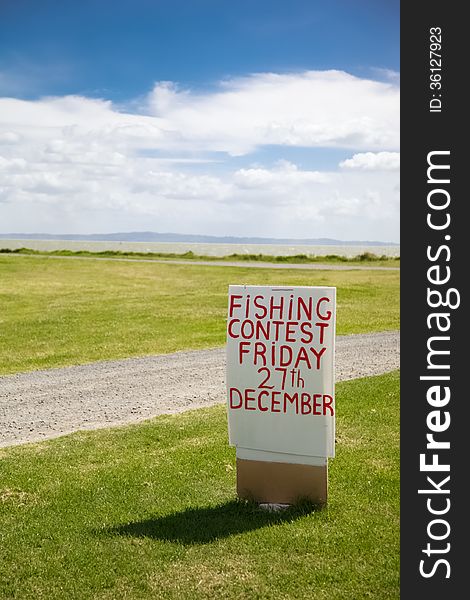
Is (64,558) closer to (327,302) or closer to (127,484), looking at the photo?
(127,484)

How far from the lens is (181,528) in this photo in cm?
646

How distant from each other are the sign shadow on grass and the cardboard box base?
9 centimetres

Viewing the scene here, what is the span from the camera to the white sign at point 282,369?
659cm

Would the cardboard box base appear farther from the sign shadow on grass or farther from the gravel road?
the gravel road

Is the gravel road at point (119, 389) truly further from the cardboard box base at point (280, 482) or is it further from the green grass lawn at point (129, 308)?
the cardboard box base at point (280, 482)

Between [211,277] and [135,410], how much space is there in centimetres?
2801

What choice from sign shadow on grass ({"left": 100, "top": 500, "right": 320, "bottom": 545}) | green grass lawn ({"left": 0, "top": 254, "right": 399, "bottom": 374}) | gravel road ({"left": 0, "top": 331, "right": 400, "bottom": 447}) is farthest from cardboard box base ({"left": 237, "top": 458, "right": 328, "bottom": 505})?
green grass lawn ({"left": 0, "top": 254, "right": 399, "bottom": 374})

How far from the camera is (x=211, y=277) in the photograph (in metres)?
39.2

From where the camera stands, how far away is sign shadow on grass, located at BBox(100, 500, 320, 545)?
20.7ft

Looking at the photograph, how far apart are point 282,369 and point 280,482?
39.8 inches

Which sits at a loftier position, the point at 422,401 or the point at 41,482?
the point at 422,401

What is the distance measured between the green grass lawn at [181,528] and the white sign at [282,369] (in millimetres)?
656

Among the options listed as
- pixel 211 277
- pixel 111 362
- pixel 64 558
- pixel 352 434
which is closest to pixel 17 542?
pixel 64 558

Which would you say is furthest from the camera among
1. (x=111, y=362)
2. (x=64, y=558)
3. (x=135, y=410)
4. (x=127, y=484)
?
(x=111, y=362)
